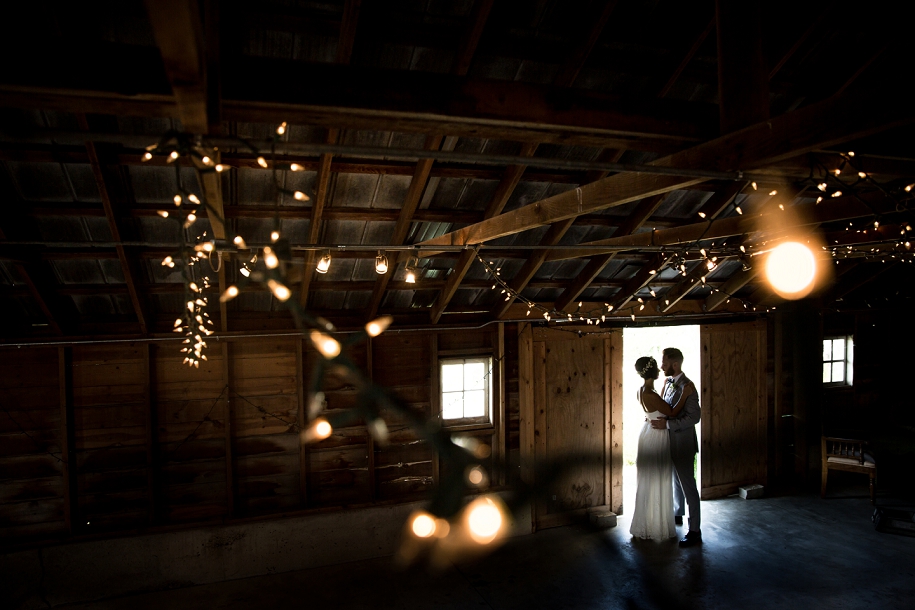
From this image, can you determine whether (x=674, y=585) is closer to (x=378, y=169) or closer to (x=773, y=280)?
(x=773, y=280)

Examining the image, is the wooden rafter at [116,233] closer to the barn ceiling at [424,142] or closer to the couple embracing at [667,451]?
the barn ceiling at [424,142]

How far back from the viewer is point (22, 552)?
4.97 meters

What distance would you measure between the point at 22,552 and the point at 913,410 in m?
10.9

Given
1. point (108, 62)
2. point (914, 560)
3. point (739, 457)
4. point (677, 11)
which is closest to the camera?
point (108, 62)

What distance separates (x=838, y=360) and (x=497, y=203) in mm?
6669

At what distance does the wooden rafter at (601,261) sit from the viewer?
15.5 feet

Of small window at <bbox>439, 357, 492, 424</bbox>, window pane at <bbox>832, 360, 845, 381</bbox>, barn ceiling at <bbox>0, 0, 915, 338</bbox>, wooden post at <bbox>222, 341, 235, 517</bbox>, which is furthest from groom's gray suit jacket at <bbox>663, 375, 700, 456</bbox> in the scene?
wooden post at <bbox>222, 341, 235, 517</bbox>

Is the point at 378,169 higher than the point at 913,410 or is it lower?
higher

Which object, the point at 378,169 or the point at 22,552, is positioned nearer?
the point at 378,169

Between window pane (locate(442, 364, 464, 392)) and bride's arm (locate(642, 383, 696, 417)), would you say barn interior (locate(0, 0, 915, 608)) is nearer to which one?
window pane (locate(442, 364, 464, 392))

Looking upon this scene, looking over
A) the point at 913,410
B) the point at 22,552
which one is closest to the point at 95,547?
the point at 22,552

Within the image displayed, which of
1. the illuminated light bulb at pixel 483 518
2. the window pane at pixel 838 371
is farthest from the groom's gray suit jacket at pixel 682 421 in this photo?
the illuminated light bulb at pixel 483 518

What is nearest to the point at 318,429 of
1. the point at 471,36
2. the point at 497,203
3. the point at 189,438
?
the point at 471,36

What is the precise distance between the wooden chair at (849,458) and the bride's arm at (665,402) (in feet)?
8.54
